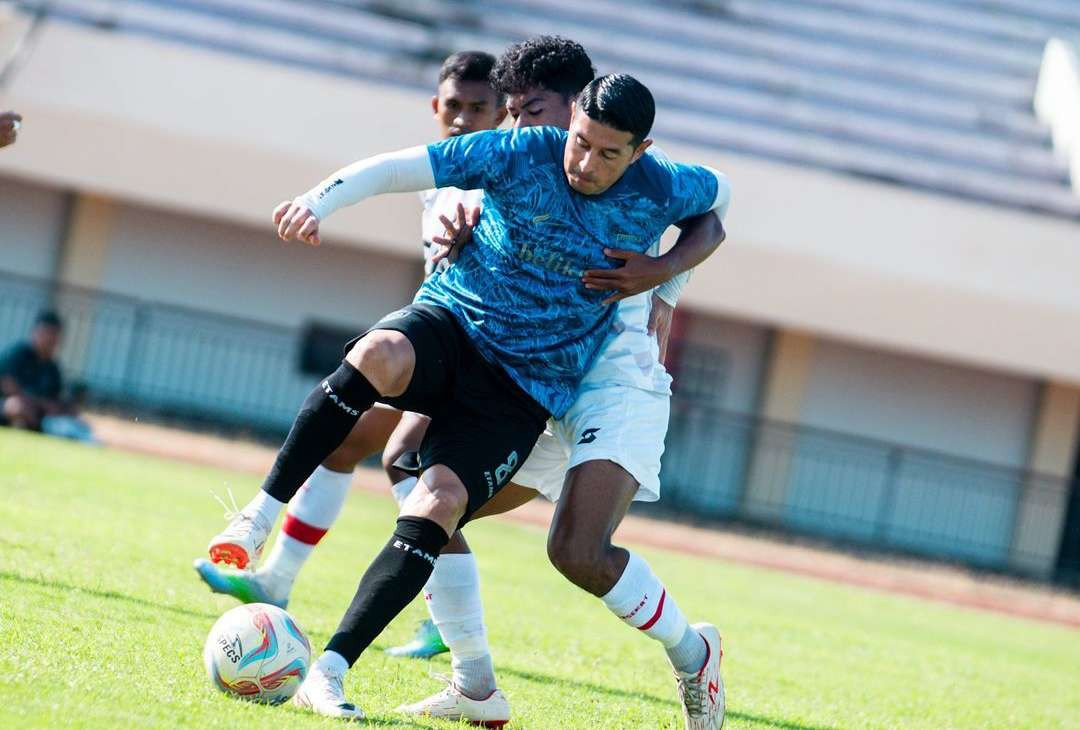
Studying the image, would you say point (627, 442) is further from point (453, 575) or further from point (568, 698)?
point (568, 698)

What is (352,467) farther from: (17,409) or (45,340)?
(45,340)

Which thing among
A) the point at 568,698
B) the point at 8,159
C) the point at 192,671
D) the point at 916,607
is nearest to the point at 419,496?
the point at 192,671

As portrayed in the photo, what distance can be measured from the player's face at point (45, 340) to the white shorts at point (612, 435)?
1185 centimetres

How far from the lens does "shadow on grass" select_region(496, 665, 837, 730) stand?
18.7 feet

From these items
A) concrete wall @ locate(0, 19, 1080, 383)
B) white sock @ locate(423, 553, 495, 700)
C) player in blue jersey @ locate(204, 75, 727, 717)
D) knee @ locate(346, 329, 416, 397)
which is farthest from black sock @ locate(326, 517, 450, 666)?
concrete wall @ locate(0, 19, 1080, 383)

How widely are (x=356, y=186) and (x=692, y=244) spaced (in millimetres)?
1201

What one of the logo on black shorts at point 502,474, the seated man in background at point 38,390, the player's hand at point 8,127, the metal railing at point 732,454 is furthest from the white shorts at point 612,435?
the metal railing at point 732,454

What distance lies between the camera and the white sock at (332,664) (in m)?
4.42

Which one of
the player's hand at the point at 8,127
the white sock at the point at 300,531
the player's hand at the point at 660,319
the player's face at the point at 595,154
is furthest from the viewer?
the white sock at the point at 300,531

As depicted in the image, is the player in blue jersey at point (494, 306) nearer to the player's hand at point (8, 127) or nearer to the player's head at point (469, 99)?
the player's head at point (469, 99)

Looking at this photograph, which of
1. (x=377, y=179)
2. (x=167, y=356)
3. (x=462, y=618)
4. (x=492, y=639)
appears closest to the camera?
(x=377, y=179)

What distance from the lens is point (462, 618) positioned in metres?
5.16

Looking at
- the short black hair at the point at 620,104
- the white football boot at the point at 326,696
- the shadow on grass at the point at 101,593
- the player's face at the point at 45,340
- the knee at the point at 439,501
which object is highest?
the short black hair at the point at 620,104

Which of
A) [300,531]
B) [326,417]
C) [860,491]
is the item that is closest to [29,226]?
[860,491]
